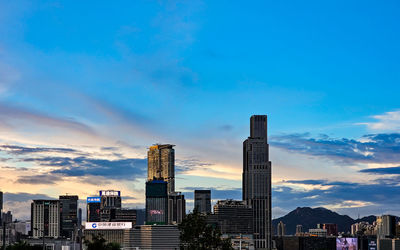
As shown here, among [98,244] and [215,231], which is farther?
[98,244]

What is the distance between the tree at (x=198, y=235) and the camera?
51.4 meters

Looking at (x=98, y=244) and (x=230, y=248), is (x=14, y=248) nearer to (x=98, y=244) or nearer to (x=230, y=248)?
(x=98, y=244)

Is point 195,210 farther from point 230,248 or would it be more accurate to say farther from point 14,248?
point 14,248

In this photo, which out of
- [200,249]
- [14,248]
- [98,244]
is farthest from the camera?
[14,248]

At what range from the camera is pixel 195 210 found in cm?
5319

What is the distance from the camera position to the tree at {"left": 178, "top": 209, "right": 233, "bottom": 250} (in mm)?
51406

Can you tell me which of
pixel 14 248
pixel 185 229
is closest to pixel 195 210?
pixel 185 229

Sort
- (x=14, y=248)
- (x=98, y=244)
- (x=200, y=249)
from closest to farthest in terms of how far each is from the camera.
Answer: (x=200, y=249) < (x=98, y=244) < (x=14, y=248)

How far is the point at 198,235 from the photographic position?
5172 cm

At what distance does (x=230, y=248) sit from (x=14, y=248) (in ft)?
323

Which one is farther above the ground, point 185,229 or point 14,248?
point 185,229

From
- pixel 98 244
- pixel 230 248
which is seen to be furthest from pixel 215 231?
pixel 98 244

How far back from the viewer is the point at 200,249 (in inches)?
1996

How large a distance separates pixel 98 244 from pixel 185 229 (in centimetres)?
3350
